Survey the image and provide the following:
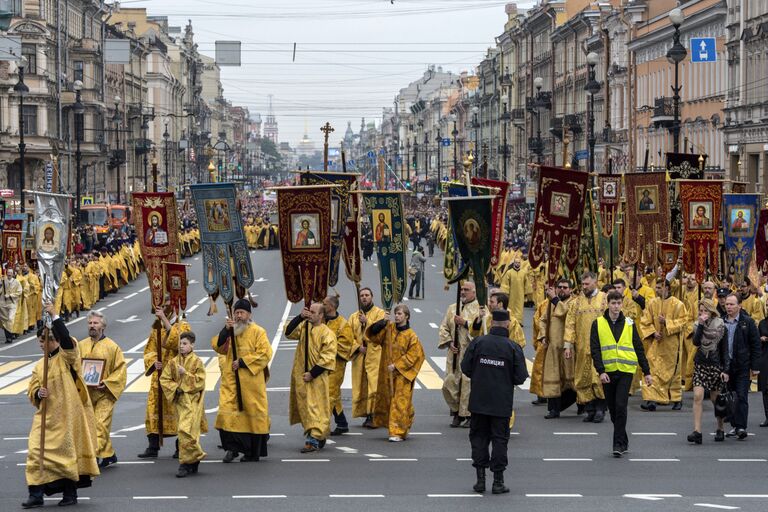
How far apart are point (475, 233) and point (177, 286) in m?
3.20

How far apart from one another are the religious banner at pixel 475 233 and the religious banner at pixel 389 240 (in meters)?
1.34

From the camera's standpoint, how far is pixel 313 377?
1539 cm

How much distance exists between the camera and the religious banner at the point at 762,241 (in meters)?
23.9

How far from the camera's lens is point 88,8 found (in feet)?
276

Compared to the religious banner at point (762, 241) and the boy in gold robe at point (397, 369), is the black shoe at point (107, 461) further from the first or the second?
the religious banner at point (762, 241)

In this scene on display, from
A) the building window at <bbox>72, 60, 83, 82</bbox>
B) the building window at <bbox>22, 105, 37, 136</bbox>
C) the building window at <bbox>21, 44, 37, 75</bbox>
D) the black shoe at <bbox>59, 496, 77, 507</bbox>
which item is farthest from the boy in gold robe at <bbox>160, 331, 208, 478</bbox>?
the building window at <bbox>72, 60, 83, 82</bbox>

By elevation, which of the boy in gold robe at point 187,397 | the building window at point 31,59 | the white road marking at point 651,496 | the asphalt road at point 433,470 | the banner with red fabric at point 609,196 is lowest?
the white road marking at point 651,496

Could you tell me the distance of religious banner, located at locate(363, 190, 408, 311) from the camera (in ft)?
→ 58.5

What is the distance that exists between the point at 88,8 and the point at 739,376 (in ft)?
238

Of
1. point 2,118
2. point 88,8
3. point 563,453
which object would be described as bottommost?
point 563,453

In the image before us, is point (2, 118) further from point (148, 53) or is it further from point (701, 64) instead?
point (148, 53)

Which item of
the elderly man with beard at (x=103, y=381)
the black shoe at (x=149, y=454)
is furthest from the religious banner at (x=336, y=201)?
the elderly man with beard at (x=103, y=381)

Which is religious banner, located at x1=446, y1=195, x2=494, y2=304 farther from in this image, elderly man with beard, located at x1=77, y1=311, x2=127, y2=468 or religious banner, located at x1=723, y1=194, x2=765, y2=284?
religious banner, located at x1=723, y1=194, x2=765, y2=284

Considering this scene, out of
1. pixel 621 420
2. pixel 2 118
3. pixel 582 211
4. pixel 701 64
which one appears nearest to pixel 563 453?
pixel 621 420
